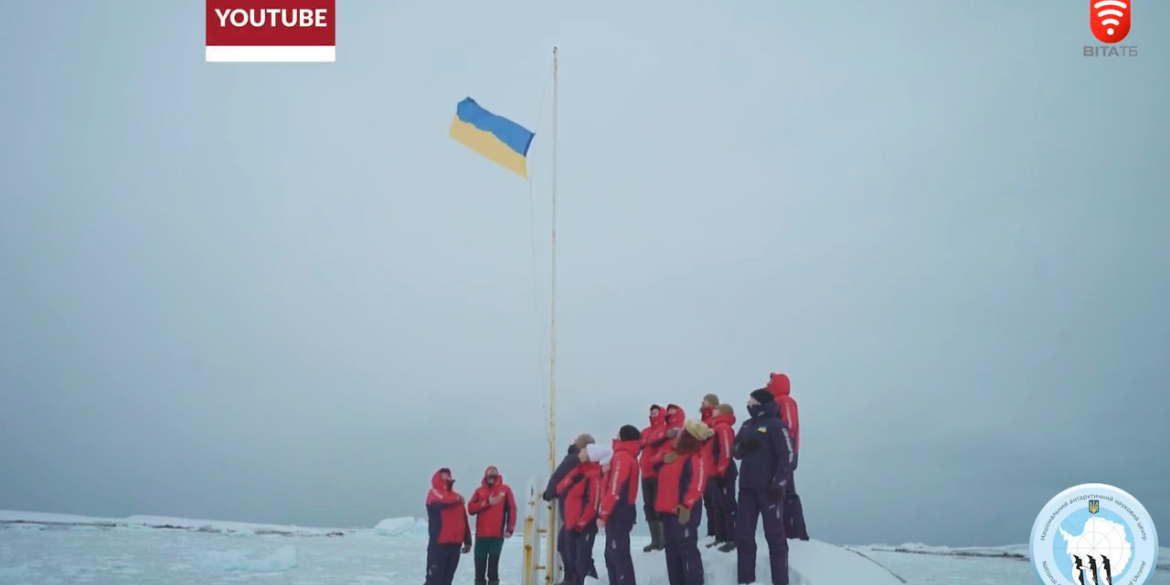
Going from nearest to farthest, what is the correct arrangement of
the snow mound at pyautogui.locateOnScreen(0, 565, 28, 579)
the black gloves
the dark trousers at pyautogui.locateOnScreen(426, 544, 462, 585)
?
the black gloves, the dark trousers at pyautogui.locateOnScreen(426, 544, 462, 585), the snow mound at pyautogui.locateOnScreen(0, 565, 28, 579)

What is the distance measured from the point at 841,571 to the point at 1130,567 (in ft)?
17.9

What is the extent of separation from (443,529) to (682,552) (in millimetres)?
3178

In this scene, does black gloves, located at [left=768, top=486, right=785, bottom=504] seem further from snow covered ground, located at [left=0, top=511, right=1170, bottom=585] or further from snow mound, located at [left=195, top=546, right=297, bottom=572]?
snow mound, located at [left=195, top=546, right=297, bottom=572]

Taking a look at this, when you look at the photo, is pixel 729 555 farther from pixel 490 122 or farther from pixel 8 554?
pixel 8 554

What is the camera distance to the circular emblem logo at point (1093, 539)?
3203mm

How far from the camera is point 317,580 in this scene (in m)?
16.9

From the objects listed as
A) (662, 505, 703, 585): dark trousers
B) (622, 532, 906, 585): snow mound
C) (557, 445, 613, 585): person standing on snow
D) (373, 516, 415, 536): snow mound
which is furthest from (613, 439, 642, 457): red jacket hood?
(373, 516, 415, 536): snow mound

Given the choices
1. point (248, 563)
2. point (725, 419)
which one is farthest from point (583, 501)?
point (248, 563)

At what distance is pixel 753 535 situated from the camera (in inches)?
329

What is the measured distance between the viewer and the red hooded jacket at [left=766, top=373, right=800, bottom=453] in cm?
892

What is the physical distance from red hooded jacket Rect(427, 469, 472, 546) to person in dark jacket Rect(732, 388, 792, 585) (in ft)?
11.1

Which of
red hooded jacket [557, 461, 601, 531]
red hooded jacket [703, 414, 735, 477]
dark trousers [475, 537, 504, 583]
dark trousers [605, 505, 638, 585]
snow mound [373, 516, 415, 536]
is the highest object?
red hooded jacket [703, 414, 735, 477]

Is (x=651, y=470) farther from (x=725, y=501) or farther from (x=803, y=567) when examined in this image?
(x=803, y=567)

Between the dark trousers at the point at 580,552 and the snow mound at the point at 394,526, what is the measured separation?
32.2 metres
